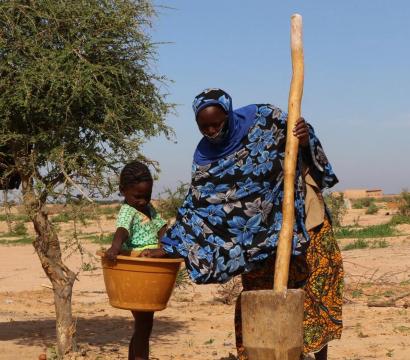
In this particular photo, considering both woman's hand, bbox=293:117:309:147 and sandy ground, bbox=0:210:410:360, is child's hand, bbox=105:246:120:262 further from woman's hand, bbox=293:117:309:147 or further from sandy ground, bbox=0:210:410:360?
sandy ground, bbox=0:210:410:360

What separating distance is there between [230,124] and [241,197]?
0.42 meters

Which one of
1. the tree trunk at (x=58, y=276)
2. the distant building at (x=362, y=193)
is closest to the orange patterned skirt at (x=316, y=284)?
the tree trunk at (x=58, y=276)

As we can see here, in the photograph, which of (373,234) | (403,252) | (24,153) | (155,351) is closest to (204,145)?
(24,153)

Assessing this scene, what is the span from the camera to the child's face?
16.5ft

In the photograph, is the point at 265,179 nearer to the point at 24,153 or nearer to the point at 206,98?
the point at 206,98

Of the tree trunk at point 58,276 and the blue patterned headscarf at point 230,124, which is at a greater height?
the blue patterned headscarf at point 230,124

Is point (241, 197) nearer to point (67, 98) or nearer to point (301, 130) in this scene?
point (301, 130)

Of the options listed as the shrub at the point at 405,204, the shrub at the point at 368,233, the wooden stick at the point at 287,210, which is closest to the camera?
the wooden stick at the point at 287,210

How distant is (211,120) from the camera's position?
4285mm

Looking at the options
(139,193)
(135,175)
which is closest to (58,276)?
(139,193)

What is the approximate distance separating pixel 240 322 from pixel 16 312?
6030mm

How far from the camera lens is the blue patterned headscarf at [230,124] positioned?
14.0ft

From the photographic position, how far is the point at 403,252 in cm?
1574

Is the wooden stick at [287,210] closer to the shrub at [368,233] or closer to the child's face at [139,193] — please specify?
the child's face at [139,193]
